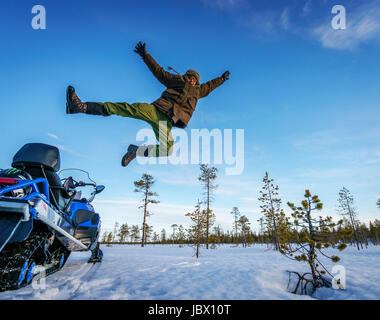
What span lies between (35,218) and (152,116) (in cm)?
222

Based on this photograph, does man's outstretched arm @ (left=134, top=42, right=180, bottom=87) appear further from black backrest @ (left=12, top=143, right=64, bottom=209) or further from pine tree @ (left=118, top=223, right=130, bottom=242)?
pine tree @ (left=118, top=223, right=130, bottom=242)

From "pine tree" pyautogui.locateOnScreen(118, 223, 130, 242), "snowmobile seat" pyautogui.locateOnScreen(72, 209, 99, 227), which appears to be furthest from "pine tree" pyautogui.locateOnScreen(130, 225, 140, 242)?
"snowmobile seat" pyautogui.locateOnScreen(72, 209, 99, 227)

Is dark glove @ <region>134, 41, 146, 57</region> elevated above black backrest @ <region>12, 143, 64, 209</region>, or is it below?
above

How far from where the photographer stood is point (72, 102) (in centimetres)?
293

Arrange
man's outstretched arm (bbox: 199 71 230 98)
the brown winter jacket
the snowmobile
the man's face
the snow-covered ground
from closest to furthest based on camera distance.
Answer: the snowmobile, the snow-covered ground, the brown winter jacket, the man's face, man's outstretched arm (bbox: 199 71 230 98)

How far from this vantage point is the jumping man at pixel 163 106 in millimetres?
3188

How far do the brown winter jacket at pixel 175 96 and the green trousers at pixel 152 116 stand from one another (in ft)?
0.41

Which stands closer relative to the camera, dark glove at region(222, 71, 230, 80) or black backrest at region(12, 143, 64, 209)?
black backrest at region(12, 143, 64, 209)

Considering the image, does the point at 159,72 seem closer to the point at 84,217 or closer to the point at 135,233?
the point at 84,217

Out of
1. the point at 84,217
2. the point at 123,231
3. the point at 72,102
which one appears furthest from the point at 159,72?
the point at 123,231

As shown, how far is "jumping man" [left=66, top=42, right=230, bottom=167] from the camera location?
3.19m
